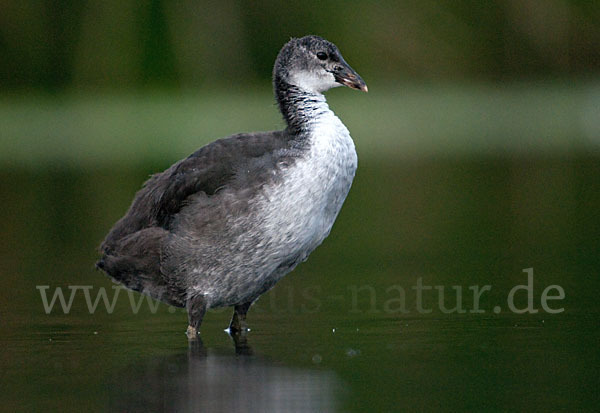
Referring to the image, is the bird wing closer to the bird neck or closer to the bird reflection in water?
the bird neck

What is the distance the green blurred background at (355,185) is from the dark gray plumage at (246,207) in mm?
310

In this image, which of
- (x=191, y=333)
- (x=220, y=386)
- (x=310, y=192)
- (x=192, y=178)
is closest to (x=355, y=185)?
(x=192, y=178)

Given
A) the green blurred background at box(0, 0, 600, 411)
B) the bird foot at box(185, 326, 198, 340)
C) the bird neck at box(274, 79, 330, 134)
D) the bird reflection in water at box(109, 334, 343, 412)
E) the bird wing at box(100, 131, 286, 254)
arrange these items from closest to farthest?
the bird reflection in water at box(109, 334, 343, 412) → the green blurred background at box(0, 0, 600, 411) → the bird foot at box(185, 326, 198, 340) → the bird wing at box(100, 131, 286, 254) → the bird neck at box(274, 79, 330, 134)

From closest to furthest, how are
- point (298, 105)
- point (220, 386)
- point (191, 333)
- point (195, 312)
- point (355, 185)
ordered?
1. point (220, 386)
2. point (191, 333)
3. point (195, 312)
4. point (298, 105)
5. point (355, 185)

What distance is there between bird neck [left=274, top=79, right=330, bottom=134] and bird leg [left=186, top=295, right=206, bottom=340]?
3.80 feet

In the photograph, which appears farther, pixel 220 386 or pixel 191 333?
pixel 191 333

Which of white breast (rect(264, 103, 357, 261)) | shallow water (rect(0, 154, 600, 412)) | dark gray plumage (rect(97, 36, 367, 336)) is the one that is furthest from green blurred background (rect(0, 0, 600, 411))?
white breast (rect(264, 103, 357, 261))

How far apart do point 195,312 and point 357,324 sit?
3.18 feet

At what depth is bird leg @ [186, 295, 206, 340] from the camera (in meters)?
8.11

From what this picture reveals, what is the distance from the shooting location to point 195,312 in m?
8.14

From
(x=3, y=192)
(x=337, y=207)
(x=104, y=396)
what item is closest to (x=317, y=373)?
(x=104, y=396)

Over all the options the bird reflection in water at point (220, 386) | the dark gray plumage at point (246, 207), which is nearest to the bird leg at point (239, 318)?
the dark gray plumage at point (246, 207)

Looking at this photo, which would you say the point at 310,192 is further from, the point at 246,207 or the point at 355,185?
the point at 355,185

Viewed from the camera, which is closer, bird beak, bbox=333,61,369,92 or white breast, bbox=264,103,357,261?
white breast, bbox=264,103,357,261
